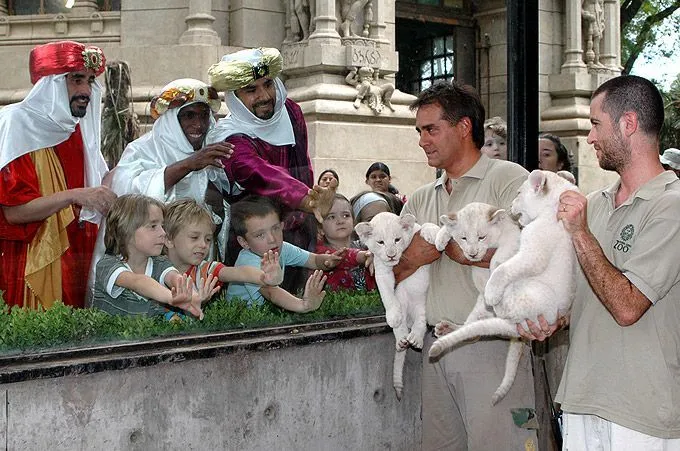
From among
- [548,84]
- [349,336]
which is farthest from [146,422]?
[548,84]

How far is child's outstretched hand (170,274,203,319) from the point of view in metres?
4.84

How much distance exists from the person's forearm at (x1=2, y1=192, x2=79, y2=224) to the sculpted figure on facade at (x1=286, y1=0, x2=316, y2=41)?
267 centimetres

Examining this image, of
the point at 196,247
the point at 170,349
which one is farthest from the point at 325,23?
the point at 170,349

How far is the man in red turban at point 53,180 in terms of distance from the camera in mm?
4613

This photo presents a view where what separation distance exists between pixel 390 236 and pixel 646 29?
46.3 ft

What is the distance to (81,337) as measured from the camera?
15.4 ft

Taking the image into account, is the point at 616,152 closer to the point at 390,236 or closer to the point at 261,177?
the point at 390,236

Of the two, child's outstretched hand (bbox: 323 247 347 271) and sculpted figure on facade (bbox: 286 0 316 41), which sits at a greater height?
sculpted figure on facade (bbox: 286 0 316 41)

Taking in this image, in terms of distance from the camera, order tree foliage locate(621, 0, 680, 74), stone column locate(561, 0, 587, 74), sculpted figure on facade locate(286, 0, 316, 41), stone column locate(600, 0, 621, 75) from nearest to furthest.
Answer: sculpted figure on facade locate(286, 0, 316, 41) < stone column locate(561, 0, 587, 74) < stone column locate(600, 0, 621, 75) < tree foliage locate(621, 0, 680, 74)

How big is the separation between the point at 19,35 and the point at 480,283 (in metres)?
2.46

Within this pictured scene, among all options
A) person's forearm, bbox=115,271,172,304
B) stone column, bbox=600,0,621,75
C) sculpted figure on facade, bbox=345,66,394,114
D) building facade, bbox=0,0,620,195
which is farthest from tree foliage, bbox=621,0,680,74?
person's forearm, bbox=115,271,172,304

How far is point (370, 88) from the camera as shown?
7648mm

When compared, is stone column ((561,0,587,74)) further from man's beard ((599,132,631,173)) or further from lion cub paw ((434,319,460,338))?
man's beard ((599,132,631,173))

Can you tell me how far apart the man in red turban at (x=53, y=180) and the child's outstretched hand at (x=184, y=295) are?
1.36 feet
